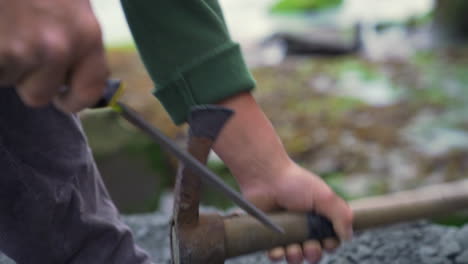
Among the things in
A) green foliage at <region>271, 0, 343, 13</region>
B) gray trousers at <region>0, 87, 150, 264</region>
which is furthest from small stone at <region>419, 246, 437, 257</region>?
green foliage at <region>271, 0, 343, 13</region>

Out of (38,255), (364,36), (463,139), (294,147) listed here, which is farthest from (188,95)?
(364,36)

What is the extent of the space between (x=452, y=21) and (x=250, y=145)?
14.7 ft

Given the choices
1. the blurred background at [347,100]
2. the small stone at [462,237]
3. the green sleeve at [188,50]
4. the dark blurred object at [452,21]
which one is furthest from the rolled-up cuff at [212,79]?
the dark blurred object at [452,21]

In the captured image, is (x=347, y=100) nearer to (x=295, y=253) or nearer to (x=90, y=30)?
(x=295, y=253)

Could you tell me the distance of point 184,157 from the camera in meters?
0.89

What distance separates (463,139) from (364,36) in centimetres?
289

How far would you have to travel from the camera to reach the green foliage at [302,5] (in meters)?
6.95

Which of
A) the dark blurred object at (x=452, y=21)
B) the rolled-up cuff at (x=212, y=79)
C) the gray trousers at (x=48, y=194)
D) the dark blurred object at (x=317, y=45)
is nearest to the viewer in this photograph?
the gray trousers at (x=48, y=194)

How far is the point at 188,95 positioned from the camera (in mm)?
1149

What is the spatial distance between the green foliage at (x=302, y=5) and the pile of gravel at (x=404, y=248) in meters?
5.54

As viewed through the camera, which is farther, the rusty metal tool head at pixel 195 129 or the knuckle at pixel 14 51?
the rusty metal tool head at pixel 195 129

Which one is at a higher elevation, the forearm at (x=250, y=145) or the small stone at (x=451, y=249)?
the forearm at (x=250, y=145)

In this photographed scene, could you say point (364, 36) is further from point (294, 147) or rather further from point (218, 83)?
point (218, 83)

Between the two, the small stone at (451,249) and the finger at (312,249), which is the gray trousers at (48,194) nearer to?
the finger at (312,249)
